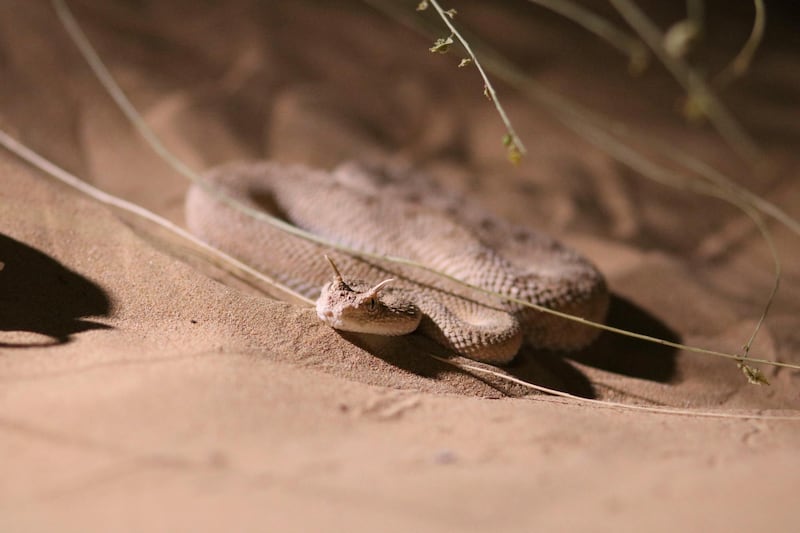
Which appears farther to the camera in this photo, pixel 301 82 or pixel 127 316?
pixel 301 82

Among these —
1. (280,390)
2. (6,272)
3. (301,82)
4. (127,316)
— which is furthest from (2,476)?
(301,82)

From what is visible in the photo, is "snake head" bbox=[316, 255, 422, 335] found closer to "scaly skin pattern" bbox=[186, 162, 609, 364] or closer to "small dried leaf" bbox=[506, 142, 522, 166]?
"scaly skin pattern" bbox=[186, 162, 609, 364]

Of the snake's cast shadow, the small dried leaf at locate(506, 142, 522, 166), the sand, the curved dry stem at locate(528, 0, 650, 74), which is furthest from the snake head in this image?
the curved dry stem at locate(528, 0, 650, 74)

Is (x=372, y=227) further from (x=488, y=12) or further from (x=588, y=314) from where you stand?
(x=488, y=12)

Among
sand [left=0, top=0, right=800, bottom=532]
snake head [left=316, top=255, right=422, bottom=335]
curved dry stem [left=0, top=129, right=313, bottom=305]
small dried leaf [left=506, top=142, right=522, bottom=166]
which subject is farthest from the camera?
curved dry stem [left=0, top=129, right=313, bottom=305]

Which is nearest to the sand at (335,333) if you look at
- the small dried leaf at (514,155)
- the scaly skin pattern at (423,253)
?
the scaly skin pattern at (423,253)

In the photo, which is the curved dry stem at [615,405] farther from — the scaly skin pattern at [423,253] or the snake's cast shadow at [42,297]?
the snake's cast shadow at [42,297]

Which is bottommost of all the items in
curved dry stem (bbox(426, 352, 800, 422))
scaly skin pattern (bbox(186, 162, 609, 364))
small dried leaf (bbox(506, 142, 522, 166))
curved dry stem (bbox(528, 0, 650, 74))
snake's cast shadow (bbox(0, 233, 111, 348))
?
curved dry stem (bbox(426, 352, 800, 422))

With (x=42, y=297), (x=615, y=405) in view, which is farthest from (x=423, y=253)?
(x=42, y=297)
